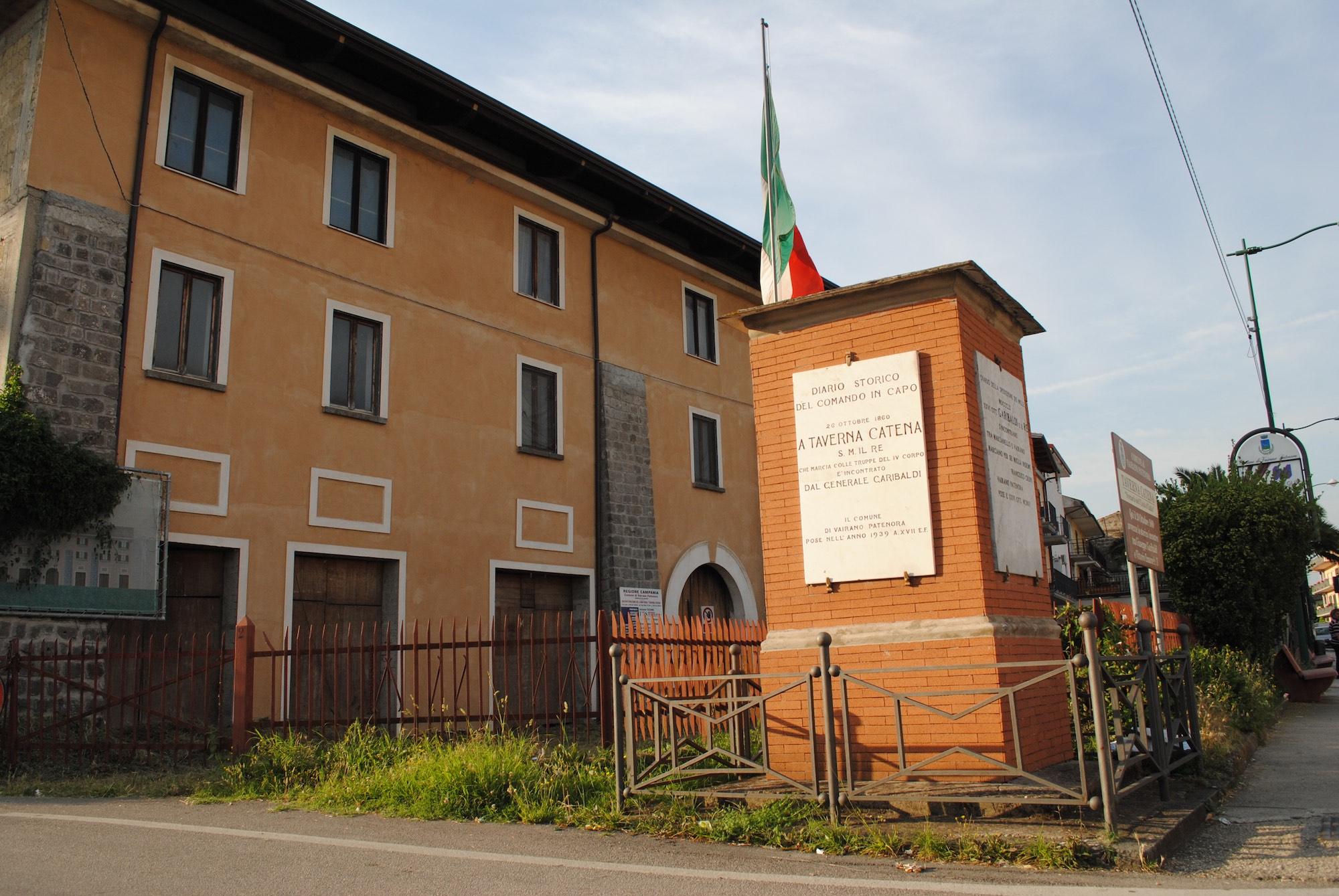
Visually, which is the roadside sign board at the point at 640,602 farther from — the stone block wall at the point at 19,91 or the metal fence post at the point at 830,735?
the metal fence post at the point at 830,735

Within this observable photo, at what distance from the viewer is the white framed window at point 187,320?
488 inches

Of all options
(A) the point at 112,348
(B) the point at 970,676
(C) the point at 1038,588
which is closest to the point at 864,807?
(B) the point at 970,676

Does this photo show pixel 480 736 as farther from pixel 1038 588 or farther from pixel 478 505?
pixel 478 505

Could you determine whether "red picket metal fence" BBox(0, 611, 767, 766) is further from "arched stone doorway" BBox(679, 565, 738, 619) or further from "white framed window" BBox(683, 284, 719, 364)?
"white framed window" BBox(683, 284, 719, 364)

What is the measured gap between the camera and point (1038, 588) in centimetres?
824

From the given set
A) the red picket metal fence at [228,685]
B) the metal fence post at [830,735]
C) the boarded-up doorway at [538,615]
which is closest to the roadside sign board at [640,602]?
the boarded-up doorway at [538,615]

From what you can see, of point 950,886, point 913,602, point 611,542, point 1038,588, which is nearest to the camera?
point 950,886

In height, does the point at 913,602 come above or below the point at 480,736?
above

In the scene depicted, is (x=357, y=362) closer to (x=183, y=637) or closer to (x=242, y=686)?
(x=183, y=637)

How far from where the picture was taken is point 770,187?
1162cm

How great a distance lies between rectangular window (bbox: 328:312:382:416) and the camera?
47.0 feet

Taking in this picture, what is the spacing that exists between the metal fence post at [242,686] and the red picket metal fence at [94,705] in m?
0.19

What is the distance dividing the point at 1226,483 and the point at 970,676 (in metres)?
14.2

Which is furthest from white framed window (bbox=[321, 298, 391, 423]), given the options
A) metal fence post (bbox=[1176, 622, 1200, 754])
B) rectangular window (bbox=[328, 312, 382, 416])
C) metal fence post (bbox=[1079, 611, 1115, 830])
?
metal fence post (bbox=[1079, 611, 1115, 830])
